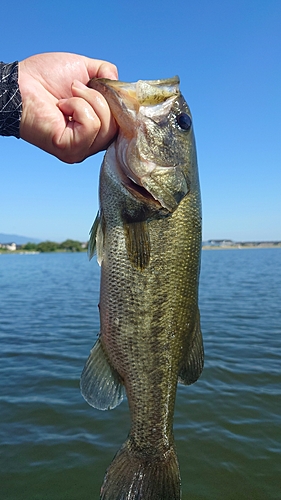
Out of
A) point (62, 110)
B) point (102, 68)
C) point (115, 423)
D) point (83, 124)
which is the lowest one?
point (115, 423)

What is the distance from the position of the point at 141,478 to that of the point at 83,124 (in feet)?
8.90

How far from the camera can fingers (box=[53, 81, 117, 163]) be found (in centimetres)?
270

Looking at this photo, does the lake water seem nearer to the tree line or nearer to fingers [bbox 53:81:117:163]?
fingers [bbox 53:81:117:163]

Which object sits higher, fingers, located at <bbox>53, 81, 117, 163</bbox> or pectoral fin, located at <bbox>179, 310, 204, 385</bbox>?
fingers, located at <bbox>53, 81, 117, 163</bbox>

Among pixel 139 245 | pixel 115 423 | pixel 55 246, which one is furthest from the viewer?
pixel 55 246

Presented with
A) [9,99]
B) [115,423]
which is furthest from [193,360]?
[115,423]

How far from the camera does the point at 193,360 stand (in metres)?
3.30

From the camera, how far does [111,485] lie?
2984 millimetres

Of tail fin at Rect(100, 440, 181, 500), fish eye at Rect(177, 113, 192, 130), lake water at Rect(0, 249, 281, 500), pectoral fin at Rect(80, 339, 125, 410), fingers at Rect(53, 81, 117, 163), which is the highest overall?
fish eye at Rect(177, 113, 192, 130)

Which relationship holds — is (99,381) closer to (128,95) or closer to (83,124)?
(83,124)

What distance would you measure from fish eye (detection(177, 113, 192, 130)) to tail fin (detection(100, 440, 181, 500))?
2.66 metres

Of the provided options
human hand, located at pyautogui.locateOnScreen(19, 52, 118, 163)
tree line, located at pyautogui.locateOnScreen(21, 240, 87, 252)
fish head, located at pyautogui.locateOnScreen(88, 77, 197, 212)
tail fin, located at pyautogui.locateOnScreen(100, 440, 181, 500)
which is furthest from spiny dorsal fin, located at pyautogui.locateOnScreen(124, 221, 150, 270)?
tree line, located at pyautogui.locateOnScreen(21, 240, 87, 252)

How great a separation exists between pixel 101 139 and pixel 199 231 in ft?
3.42

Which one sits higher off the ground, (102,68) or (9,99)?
(102,68)
